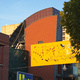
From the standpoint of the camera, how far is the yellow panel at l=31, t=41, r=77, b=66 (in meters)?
26.9

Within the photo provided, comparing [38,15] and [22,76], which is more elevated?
[38,15]

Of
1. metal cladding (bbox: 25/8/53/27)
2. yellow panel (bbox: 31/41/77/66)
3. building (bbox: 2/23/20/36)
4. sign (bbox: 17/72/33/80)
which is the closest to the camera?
sign (bbox: 17/72/33/80)

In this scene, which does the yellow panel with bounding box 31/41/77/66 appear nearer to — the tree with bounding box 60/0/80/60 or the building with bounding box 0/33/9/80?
the tree with bounding box 60/0/80/60

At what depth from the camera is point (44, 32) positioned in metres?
46.7

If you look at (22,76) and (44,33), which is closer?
(22,76)

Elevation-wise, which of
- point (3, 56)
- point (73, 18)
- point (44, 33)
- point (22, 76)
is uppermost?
point (44, 33)

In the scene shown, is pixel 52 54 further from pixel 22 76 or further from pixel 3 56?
pixel 3 56

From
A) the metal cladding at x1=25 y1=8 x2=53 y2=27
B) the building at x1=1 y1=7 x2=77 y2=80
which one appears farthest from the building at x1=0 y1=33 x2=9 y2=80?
the metal cladding at x1=25 y1=8 x2=53 y2=27

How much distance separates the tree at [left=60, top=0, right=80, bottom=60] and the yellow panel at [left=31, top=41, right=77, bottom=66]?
3.55 m

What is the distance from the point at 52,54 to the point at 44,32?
1913cm

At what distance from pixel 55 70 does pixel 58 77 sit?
2.19m

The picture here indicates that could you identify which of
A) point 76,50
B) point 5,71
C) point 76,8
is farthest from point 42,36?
point 76,8

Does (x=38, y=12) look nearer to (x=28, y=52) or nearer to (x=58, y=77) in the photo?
(x=28, y=52)

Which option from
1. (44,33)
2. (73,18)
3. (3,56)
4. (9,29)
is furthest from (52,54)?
(9,29)
